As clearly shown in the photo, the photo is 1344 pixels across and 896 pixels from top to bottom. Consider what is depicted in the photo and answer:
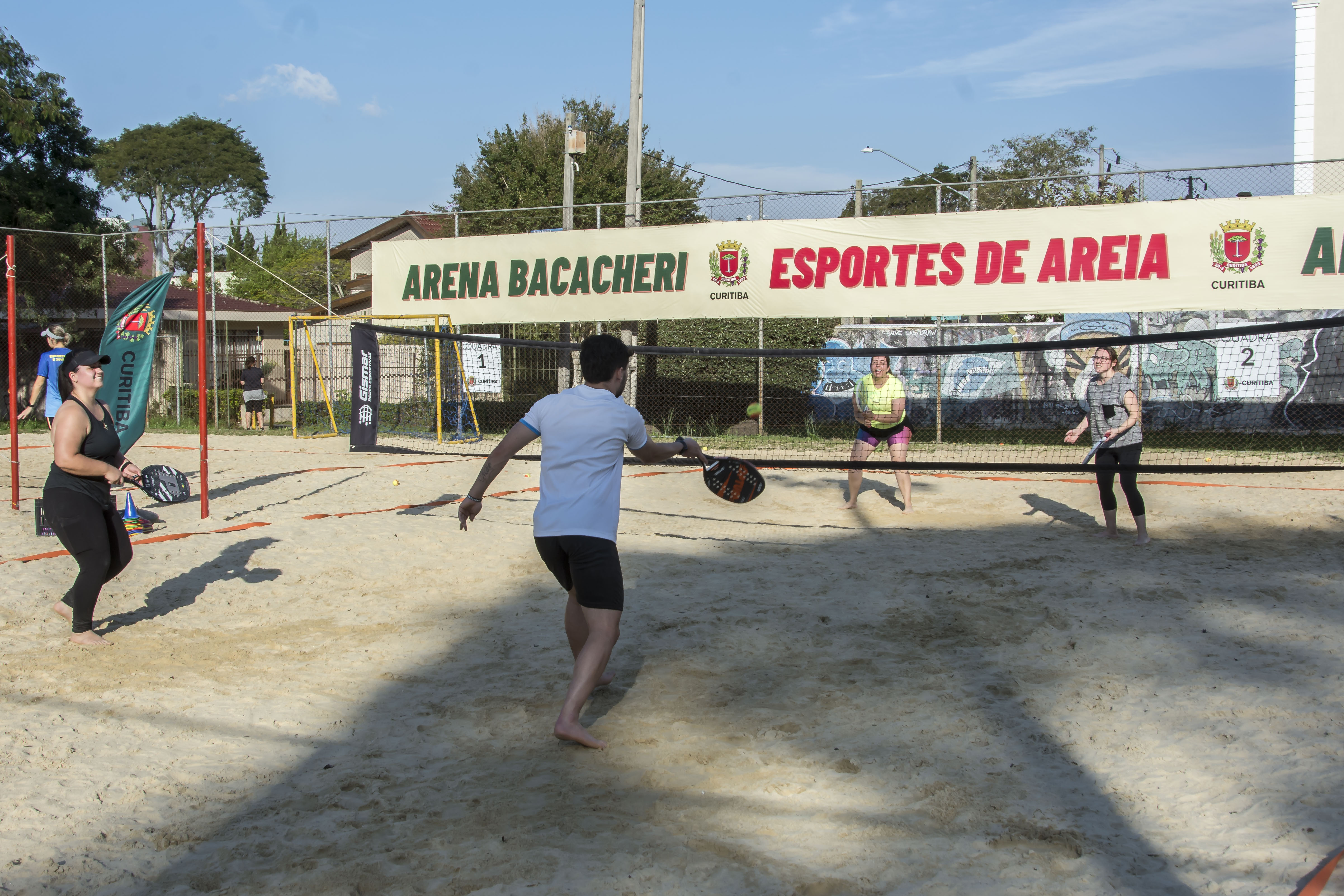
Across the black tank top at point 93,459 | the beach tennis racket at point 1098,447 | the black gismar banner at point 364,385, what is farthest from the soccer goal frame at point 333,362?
the beach tennis racket at point 1098,447

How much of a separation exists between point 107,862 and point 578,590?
183cm

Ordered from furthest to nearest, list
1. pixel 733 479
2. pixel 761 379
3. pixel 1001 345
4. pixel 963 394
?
pixel 963 394, pixel 761 379, pixel 1001 345, pixel 733 479

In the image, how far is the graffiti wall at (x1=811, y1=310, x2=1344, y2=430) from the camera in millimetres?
15391

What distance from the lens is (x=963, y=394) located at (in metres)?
17.4

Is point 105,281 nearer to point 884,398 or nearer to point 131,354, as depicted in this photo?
point 131,354

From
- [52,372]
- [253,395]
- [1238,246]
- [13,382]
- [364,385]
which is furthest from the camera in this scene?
[253,395]

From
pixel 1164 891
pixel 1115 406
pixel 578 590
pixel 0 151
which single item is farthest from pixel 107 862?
pixel 0 151

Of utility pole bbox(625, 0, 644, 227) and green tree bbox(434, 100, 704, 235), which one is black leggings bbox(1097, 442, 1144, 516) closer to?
utility pole bbox(625, 0, 644, 227)

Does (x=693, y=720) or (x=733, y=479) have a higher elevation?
(x=733, y=479)

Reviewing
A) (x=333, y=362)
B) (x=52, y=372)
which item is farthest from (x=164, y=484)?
(x=333, y=362)

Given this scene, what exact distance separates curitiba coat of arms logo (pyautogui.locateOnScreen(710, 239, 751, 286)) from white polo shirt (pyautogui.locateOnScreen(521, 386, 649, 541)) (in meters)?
11.6

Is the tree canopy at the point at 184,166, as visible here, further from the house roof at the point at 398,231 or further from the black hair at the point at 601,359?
the black hair at the point at 601,359

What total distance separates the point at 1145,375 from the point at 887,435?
8771mm

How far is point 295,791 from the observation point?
3.67 metres
